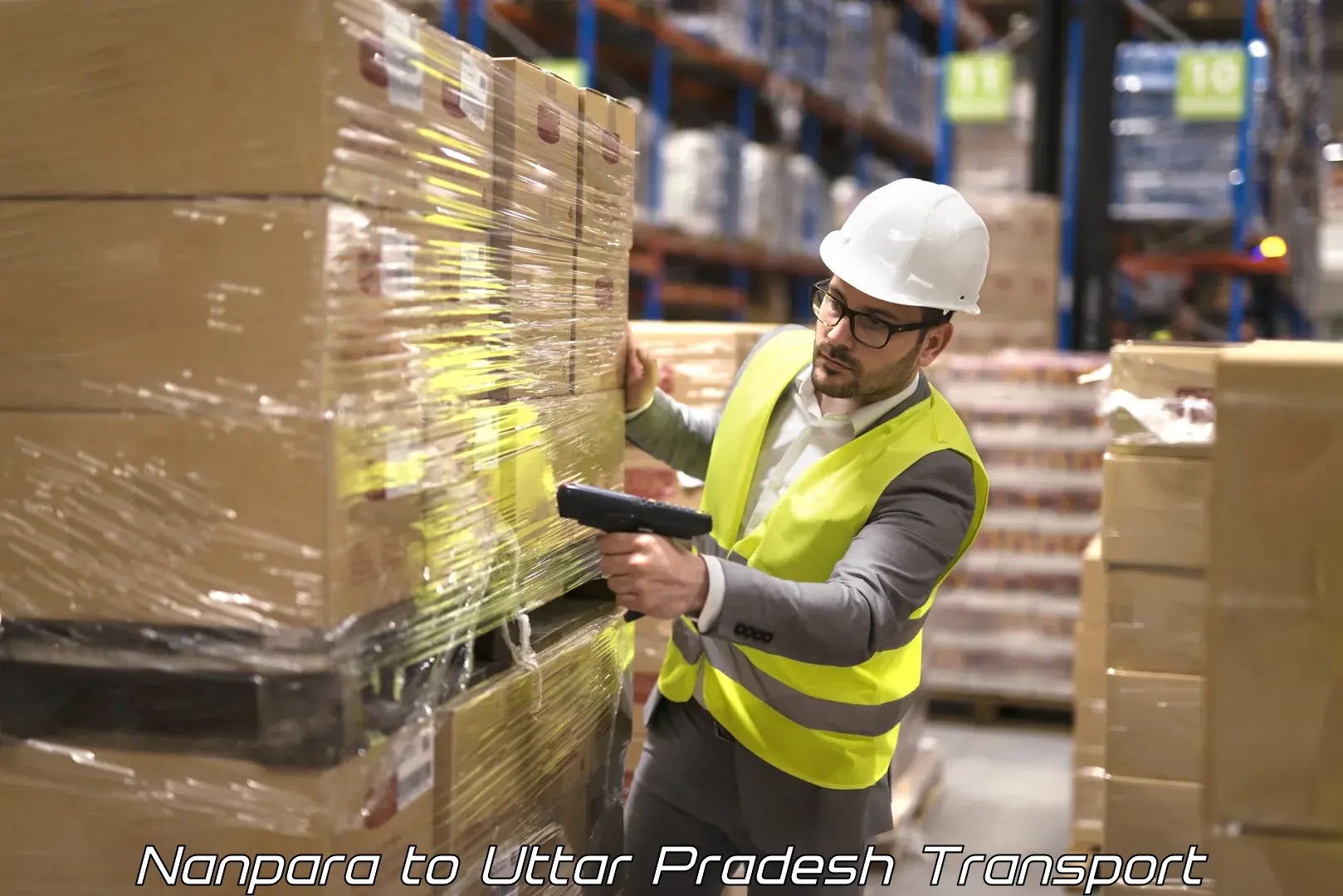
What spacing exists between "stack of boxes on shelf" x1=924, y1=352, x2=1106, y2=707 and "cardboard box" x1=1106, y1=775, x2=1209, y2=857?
206cm

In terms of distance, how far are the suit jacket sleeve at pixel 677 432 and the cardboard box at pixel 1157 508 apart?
4.17 ft

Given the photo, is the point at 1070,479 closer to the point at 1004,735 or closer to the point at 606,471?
the point at 1004,735

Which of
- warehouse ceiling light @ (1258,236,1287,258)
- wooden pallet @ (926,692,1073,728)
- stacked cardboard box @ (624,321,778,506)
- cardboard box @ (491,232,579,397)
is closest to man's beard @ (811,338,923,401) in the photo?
cardboard box @ (491,232,579,397)

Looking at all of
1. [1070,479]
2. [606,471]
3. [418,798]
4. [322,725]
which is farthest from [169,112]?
[1070,479]

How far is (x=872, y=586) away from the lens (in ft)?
6.48

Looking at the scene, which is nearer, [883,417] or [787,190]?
[883,417]

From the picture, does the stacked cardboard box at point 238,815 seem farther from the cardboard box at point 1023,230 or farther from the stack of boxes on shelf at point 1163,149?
the stack of boxes on shelf at point 1163,149

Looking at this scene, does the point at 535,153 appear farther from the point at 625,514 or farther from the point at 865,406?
the point at 865,406

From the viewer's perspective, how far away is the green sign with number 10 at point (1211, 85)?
643 cm

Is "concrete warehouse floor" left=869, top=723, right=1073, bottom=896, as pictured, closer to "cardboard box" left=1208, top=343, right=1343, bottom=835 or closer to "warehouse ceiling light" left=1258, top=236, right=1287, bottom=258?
"cardboard box" left=1208, top=343, right=1343, bottom=835

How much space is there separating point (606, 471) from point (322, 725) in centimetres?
94

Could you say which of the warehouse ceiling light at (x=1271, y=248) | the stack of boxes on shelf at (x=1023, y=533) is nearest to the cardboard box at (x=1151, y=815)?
the stack of boxes on shelf at (x=1023, y=533)

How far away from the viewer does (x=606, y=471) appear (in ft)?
7.61

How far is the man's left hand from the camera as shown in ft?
5.90
